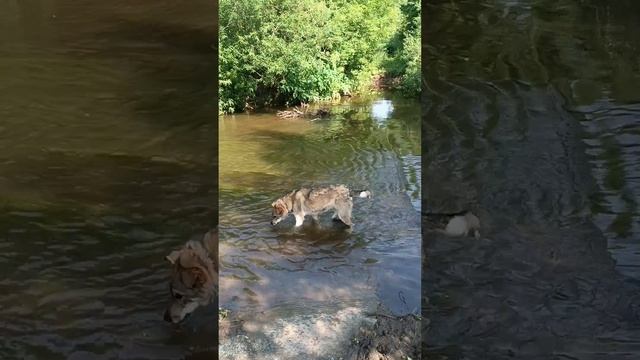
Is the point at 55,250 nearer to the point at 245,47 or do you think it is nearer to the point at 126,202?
the point at 126,202

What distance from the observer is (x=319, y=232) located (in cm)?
623

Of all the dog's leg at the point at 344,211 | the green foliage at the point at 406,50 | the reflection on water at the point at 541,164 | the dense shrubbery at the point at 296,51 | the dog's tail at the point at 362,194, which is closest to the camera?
the reflection on water at the point at 541,164

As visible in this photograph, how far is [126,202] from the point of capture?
0.96 m

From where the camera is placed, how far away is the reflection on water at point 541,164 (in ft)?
2.97

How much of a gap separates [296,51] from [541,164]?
46.9 feet

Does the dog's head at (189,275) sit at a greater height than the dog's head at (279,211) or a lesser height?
greater

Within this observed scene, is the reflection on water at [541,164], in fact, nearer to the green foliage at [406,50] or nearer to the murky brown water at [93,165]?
the murky brown water at [93,165]

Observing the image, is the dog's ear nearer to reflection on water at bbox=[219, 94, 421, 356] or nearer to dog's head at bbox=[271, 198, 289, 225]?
reflection on water at bbox=[219, 94, 421, 356]

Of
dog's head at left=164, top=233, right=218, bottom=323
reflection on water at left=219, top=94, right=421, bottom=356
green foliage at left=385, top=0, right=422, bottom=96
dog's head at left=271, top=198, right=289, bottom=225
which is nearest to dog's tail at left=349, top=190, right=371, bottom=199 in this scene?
reflection on water at left=219, top=94, right=421, bottom=356

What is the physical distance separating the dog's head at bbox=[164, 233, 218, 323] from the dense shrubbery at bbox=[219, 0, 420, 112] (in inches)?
497

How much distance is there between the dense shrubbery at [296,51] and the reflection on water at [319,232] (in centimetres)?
368

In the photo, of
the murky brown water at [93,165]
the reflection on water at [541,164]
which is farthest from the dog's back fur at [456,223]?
the murky brown water at [93,165]

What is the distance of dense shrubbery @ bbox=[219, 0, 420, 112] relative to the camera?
14.2m

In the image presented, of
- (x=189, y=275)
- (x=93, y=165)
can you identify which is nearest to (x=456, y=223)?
(x=189, y=275)
